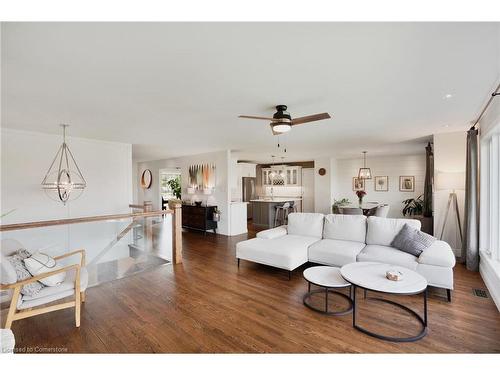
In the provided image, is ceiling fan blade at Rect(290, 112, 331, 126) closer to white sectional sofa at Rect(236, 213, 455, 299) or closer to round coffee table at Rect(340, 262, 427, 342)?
round coffee table at Rect(340, 262, 427, 342)

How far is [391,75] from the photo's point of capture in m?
2.25

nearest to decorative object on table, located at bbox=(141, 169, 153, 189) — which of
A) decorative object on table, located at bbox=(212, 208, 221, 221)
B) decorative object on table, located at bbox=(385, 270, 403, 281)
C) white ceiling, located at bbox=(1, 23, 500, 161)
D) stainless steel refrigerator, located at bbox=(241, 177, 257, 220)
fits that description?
stainless steel refrigerator, located at bbox=(241, 177, 257, 220)

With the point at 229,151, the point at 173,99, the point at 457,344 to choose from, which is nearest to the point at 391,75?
the point at 173,99

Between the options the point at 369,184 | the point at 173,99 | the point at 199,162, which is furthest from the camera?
the point at 369,184

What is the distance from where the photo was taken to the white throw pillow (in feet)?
7.69

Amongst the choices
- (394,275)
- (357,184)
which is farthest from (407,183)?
(394,275)

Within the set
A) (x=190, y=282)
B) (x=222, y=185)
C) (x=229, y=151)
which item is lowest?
(x=190, y=282)

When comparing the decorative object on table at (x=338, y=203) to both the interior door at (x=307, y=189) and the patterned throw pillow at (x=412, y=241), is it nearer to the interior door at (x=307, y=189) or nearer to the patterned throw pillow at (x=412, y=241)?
the interior door at (x=307, y=189)

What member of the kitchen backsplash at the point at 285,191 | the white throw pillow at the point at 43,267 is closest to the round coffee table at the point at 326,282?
the white throw pillow at the point at 43,267

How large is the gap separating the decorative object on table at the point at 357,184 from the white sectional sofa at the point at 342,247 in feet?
17.5

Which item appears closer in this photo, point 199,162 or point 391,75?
point 391,75

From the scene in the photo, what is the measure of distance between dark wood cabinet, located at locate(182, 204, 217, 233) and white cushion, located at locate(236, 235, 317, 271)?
2924 mm
